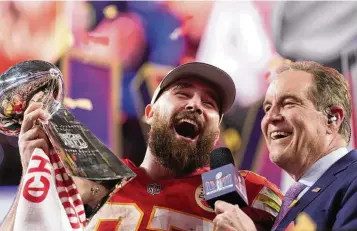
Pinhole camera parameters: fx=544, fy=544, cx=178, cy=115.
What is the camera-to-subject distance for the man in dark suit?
1347 mm

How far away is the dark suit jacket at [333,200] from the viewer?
1159mm

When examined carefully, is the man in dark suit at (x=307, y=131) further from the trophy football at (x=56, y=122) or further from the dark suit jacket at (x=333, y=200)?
the trophy football at (x=56, y=122)

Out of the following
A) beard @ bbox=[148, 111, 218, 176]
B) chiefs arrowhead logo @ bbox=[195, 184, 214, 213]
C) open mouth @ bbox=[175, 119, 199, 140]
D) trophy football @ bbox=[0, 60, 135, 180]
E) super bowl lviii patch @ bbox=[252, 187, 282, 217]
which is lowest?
chiefs arrowhead logo @ bbox=[195, 184, 214, 213]

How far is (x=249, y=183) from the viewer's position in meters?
1.66

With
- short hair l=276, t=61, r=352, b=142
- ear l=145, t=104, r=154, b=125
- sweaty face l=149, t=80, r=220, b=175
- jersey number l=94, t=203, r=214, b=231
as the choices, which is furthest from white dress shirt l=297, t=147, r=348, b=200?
ear l=145, t=104, r=154, b=125

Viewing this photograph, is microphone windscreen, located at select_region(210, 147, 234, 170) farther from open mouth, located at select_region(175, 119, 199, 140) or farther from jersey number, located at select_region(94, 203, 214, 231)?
open mouth, located at select_region(175, 119, 199, 140)

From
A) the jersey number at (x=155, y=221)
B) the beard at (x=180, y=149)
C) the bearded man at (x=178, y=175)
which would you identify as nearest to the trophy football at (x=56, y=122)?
the bearded man at (x=178, y=175)

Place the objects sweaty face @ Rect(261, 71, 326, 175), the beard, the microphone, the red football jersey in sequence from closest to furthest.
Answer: the microphone < sweaty face @ Rect(261, 71, 326, 175) < the red football jersey < the beard

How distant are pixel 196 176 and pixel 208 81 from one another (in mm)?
329

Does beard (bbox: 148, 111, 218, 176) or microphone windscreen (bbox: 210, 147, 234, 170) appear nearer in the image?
microphone windscreen (bbox: 210, 147, 234, 170)

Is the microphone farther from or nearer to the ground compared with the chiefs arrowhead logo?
farther from the ground

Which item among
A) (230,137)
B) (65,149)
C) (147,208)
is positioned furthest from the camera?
(230,137)

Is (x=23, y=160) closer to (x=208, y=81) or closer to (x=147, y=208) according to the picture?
(x=147, y=208)

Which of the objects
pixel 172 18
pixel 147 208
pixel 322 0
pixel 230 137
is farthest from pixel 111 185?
pixel 322 0
